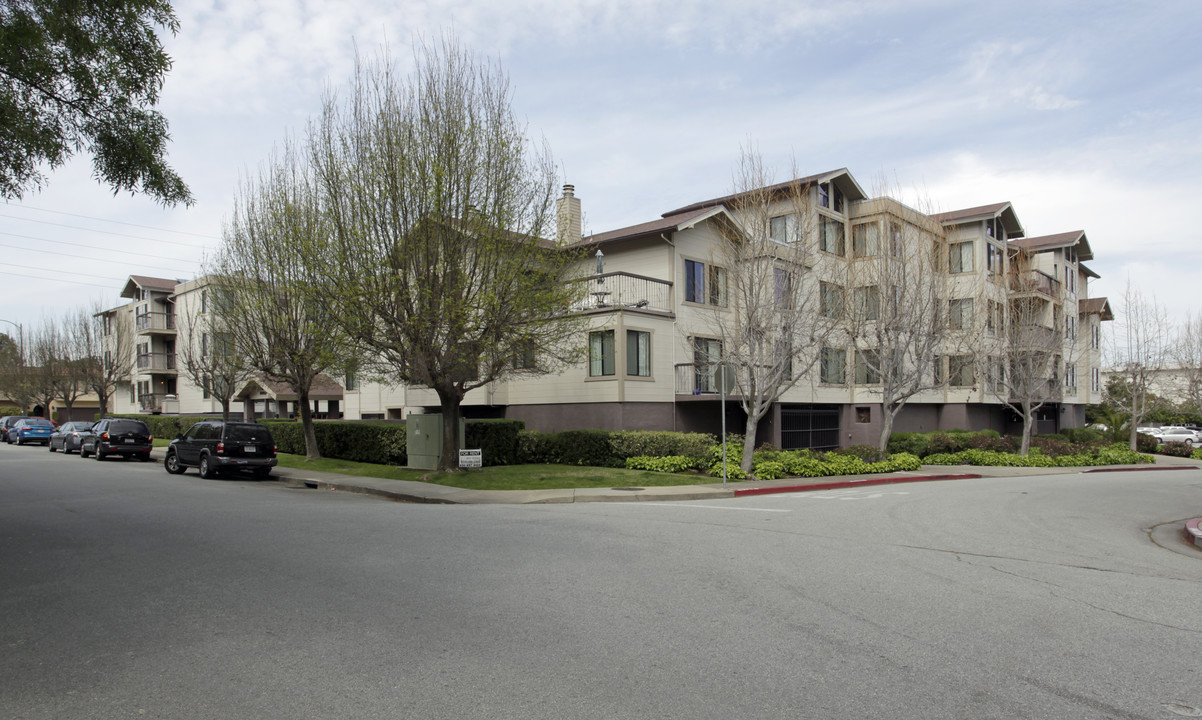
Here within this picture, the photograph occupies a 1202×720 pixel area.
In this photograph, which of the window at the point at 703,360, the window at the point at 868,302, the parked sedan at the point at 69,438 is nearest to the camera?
the window at the point at 703,360

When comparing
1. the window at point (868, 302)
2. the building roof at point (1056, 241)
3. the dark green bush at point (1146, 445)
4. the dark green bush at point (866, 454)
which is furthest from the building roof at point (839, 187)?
the dark green bush at point (1146, 445)

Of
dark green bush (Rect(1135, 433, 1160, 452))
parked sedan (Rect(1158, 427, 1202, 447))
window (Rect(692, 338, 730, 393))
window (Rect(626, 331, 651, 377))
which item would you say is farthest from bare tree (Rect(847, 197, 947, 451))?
parked sedan (Rect(1158, 427, 1202, 447))

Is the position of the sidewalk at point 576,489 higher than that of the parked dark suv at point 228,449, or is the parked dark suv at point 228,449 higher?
the parked dark suv at point 228,449

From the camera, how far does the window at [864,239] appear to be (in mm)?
31438

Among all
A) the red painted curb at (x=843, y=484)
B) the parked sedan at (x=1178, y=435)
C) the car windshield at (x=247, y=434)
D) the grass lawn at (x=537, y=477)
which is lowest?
the parked sedan at (x=1178, y=435)

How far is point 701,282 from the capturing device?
28094mm

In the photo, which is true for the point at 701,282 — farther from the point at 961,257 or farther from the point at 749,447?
the point at 961,257

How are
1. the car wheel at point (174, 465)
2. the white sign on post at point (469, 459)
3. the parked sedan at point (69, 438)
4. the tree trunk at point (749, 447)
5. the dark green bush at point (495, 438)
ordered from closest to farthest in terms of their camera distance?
1. the white sign on post at point (469, 459)
2. the tree trunk at point (749, 447)
3. the dark green bush at point (495, 438)
4. the car wheel at point (174, 465)
5. the parked sedan at point (69, 438)

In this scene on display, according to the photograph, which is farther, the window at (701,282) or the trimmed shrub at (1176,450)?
the trimmed shrub at (1176,450)

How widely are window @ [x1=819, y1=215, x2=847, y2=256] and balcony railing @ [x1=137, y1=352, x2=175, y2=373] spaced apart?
43.9m

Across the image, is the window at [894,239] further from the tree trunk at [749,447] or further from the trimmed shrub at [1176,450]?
the trimmed shrub at [1176,450]

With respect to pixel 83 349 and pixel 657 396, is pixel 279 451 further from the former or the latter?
pixel 83 349

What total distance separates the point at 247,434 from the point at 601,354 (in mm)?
10860

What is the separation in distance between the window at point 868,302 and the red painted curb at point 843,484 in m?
5.87
